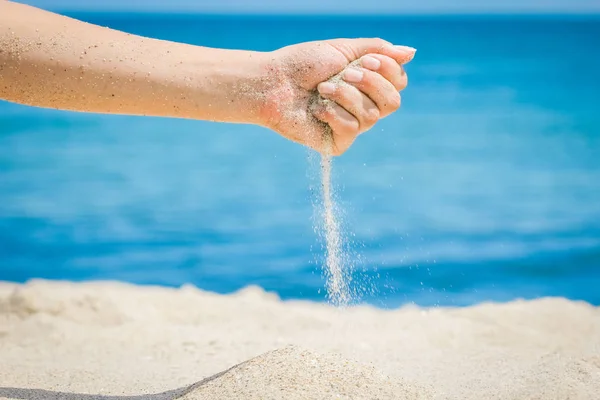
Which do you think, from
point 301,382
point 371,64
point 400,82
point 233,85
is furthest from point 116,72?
point 301,382

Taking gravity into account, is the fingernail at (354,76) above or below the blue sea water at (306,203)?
below

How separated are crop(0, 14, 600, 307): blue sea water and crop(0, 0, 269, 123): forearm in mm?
424

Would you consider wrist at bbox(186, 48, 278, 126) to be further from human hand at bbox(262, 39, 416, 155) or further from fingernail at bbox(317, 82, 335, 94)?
fingernail at bbox(317, 82, 335, 94)

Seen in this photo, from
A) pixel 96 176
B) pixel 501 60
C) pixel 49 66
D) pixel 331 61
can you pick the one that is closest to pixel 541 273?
pixel 331 61

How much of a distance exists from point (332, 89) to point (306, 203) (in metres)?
4.98

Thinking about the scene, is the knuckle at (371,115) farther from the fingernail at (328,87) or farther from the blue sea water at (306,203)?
the blue sea water at (306,203)

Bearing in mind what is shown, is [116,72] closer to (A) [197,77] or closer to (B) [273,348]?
(A) [197,77]

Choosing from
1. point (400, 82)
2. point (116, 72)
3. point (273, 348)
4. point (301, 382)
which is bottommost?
point (301, 382)

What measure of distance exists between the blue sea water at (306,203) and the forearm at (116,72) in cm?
42

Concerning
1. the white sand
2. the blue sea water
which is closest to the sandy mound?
the white sand

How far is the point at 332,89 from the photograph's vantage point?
2297 millimetres

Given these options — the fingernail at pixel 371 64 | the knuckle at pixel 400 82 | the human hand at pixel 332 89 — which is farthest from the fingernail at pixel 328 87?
the knuckle at pixel 400 82

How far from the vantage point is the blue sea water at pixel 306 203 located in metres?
5.57

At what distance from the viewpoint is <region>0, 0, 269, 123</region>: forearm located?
209cm
